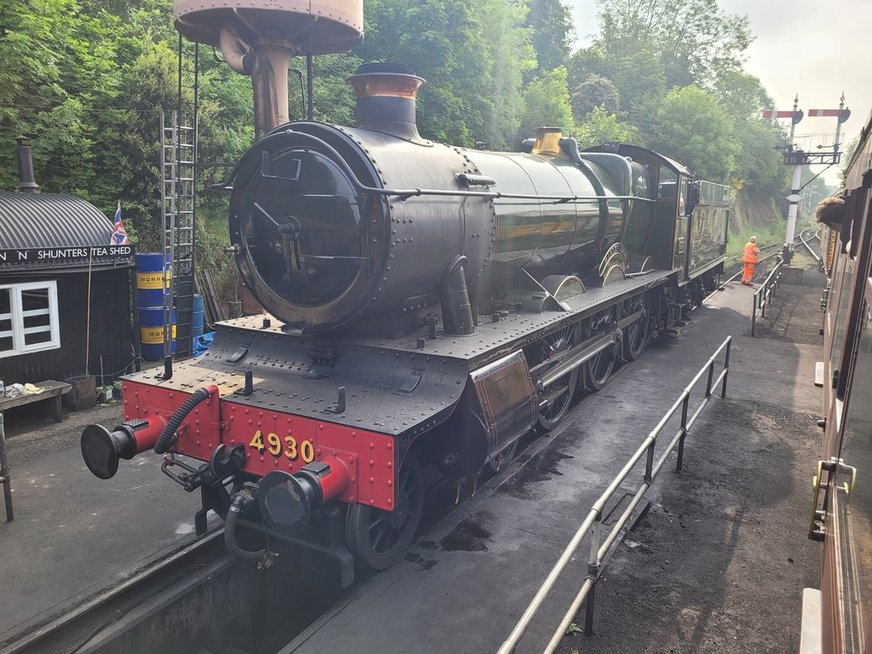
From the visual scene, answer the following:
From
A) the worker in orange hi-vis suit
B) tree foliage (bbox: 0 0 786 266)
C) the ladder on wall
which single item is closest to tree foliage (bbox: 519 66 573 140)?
tree foliage (bbox: 0 0 786 266)

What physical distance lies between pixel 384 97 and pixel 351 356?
1.97 m

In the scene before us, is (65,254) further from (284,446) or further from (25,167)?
(284,446)

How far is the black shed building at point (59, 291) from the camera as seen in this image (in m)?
7.28

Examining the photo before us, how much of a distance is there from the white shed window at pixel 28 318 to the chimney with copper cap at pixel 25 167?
1812mm

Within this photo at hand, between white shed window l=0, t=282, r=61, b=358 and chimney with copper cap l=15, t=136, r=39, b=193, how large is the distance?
1812 millimetres

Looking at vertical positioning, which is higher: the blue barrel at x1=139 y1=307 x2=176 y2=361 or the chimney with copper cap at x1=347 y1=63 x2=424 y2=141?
the chimney with copper cap at x1=347 y1=63 x2=424 y2=141

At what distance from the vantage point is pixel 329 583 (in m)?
4.85

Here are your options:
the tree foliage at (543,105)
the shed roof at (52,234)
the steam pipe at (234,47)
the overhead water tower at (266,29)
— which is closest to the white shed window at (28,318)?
the shed roof at (52,234)

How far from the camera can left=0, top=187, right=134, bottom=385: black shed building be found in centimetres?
728

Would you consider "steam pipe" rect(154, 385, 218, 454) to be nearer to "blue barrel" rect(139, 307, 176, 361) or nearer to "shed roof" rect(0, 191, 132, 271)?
"shed roof" rect(0, 191, 132, 271)

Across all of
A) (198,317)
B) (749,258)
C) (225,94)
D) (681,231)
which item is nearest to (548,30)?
(749,258)

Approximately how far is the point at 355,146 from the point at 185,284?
253 inches

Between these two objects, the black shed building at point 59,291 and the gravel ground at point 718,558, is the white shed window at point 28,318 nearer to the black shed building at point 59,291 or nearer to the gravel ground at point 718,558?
the black shed building at point 59,291

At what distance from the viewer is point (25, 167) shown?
845cm
